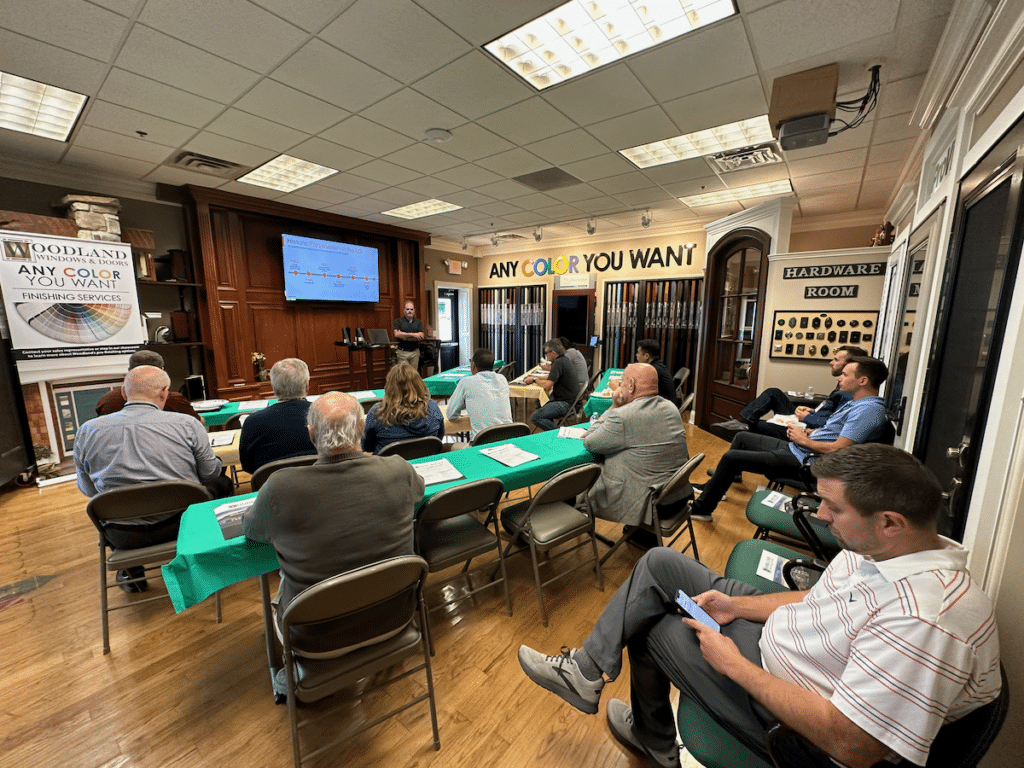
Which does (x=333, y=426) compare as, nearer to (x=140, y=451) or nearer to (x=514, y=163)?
(x=140, y=451)

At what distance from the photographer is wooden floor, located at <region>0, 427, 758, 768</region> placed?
150 cm

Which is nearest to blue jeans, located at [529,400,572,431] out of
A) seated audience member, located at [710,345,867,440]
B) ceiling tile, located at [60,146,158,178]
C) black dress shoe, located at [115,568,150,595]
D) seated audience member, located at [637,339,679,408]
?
seated audience member, located at [637,339,679,408]

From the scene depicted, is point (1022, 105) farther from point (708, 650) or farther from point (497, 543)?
point (497, 543)

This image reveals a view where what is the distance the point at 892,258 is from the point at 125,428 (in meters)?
6.34

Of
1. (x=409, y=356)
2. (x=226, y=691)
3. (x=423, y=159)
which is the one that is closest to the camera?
(x=226, y=691)

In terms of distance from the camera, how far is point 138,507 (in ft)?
6.15

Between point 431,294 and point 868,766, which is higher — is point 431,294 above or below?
above

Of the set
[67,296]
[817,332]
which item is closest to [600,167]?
[817,332]

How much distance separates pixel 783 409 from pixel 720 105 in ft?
8.83

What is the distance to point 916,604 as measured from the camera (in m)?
0.83

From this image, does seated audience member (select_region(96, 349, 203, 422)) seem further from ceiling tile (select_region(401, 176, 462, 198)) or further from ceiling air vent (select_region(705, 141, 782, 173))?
ceiling air vent (select_region(705, 141, 782, 173))

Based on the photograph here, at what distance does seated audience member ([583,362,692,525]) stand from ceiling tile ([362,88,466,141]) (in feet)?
8.36

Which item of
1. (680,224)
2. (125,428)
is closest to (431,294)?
(680,224)

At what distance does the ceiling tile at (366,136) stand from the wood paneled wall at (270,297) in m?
2.74
